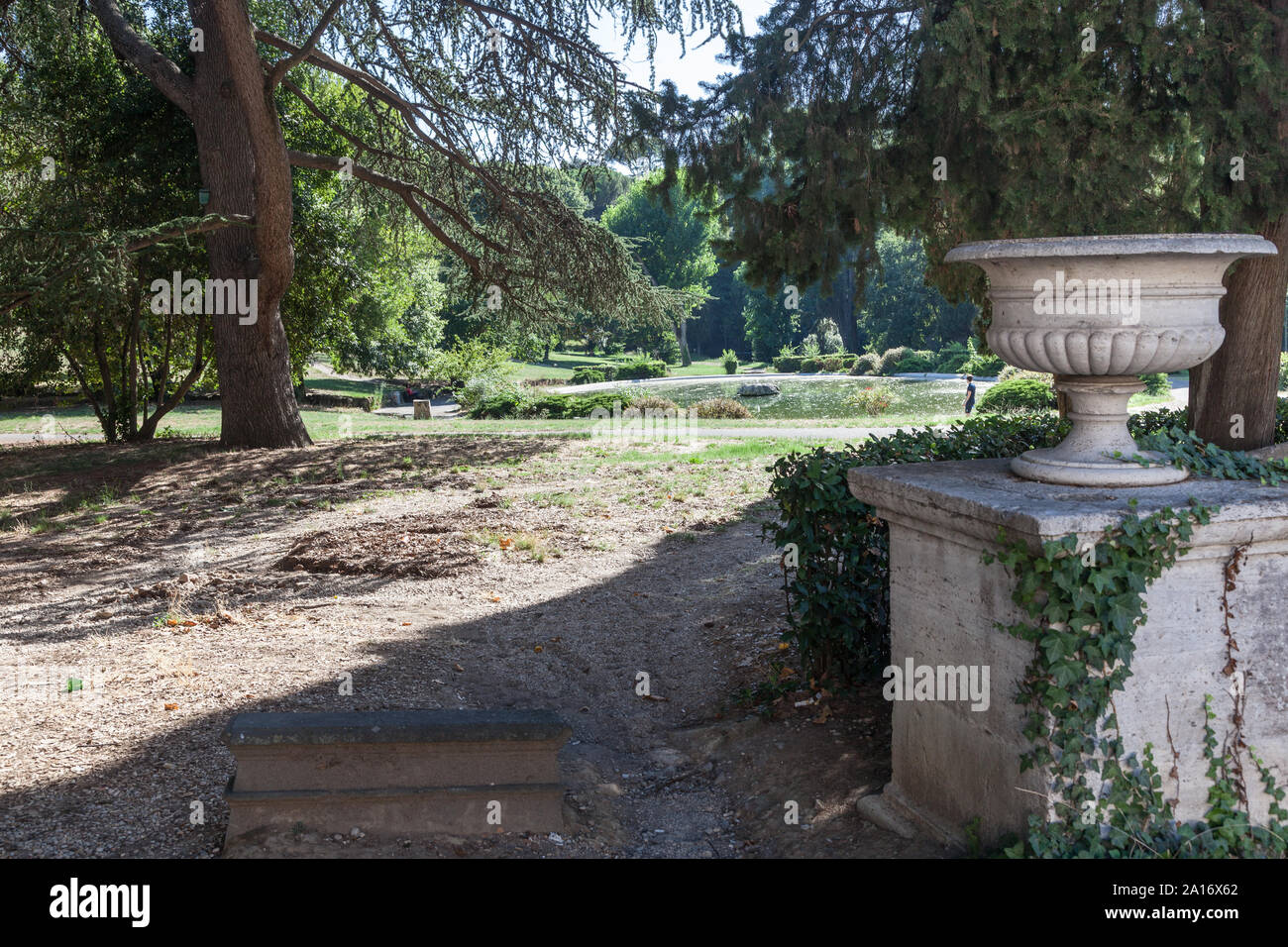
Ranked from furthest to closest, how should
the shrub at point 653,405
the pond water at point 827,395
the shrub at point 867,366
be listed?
the shrub at point 867,366
the pond water at point 827,395
the shrub at point 653,405

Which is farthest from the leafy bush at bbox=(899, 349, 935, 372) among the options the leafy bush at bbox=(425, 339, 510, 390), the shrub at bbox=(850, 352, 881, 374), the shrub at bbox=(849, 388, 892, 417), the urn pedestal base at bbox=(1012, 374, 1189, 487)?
the urn pedestal base at bbox=(1012, 374, 1189, 487)

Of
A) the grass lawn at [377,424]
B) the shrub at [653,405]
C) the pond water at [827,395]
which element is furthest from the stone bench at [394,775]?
the shrub at [653,405]

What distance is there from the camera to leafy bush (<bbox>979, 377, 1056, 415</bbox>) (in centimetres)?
1995

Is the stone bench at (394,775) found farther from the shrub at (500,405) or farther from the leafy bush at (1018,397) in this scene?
the shrub at (500,405)

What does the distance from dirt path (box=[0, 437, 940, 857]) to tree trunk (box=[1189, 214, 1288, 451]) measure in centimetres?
378

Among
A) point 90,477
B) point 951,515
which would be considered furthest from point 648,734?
point 90,477

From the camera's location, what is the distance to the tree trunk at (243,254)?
12297mm

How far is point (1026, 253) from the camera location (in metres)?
3.55

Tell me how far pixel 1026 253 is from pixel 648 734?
310 centimetres

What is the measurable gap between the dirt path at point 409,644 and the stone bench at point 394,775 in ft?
0.30

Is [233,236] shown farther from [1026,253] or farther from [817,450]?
Answer: [1026,253]

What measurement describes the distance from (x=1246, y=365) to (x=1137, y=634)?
571cm

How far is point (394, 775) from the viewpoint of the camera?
373cm

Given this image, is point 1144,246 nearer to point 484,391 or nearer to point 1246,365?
point 1246,365
